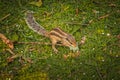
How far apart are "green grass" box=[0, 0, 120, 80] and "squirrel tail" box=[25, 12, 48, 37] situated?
0.11 meters

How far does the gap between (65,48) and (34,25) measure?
43.2 inches

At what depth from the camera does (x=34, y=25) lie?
608cm

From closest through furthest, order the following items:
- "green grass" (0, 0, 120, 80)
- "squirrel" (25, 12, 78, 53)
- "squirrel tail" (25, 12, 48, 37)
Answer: "green grass" (0, 0, 120, 80), "squirrel" (25, 12, 78, 53), "squirrel tail" (25, 12, 48, 37)

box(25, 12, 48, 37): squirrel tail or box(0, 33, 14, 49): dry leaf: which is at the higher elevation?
box(25, 12, 48, 37): squirrel tail

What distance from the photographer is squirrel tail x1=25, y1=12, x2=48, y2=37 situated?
5.86m

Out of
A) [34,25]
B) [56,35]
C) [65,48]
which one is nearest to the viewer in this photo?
[56,35]

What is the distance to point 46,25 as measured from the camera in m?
6.22

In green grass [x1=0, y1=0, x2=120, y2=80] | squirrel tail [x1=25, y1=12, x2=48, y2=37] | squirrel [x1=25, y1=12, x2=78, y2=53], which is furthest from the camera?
squirrel tail [x1=25, y1=12, x2=48, y2=37]

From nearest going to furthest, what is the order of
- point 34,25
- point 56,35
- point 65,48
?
point 56,35, point 65,48, point 34,25

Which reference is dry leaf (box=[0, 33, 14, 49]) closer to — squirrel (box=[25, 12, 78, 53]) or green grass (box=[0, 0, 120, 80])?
green grass (box=[0, 0, 120, 80])

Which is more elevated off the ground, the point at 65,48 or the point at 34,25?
the point at 34,25

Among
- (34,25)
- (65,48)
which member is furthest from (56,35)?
(34,25)

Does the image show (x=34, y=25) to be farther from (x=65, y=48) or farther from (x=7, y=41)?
(x=65, y=48)

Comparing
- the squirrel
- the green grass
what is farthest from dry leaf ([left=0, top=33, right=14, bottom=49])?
the squirrel
